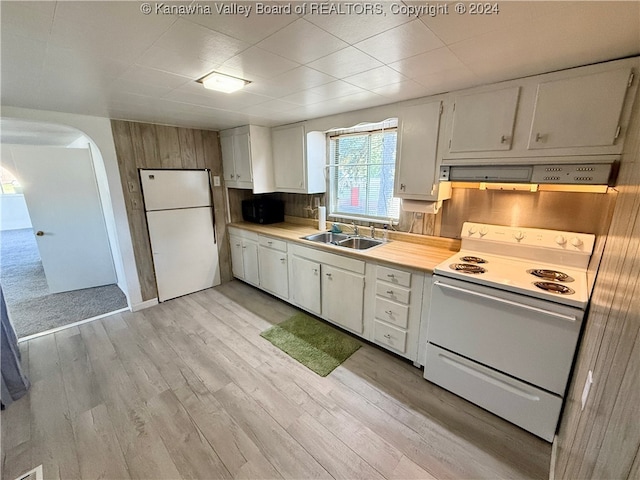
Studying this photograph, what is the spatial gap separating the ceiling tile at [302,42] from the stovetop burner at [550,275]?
6.00 feet

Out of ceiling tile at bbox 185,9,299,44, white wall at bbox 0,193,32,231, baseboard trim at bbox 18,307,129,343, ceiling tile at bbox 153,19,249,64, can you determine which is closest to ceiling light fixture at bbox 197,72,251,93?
ceiling tile at bbox 153,19,249,64

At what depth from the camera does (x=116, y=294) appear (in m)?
3.77

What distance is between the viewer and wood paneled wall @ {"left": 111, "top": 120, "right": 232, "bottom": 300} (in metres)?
2.98

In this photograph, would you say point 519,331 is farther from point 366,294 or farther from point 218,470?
point 218,470

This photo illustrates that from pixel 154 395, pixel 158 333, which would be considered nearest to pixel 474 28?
pixel 154 395

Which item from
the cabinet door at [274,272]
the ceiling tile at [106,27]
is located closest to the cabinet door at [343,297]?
the cabinet door at [274,272]

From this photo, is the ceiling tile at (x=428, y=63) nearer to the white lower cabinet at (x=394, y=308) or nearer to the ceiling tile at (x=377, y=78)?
the ceiling tile at (x=377, y=78)

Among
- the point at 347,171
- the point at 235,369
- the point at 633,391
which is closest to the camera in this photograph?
the point at 633,391

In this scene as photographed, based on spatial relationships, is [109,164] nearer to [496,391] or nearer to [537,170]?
[537,170]

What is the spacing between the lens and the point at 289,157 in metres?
3.32

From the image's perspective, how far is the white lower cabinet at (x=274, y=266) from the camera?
3191mm

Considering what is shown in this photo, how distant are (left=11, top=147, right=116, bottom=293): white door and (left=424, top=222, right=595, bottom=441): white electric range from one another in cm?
464

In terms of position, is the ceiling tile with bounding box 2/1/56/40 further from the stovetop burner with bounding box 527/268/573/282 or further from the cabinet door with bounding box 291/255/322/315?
the stovetop burner with bounding box 527/268/573/282

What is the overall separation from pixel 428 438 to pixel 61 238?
4890 millimetres
